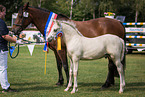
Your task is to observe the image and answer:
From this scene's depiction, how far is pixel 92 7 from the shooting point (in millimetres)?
41531

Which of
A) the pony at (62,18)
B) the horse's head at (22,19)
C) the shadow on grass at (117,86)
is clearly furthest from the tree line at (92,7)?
the shadow on grass at (117,86)

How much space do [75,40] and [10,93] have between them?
7.42ft

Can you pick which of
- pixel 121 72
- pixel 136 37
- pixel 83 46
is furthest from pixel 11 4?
pixel 121 72

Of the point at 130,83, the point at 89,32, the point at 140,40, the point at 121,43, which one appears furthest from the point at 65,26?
the point at 140,40

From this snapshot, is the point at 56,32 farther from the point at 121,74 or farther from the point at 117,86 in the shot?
the point at 117,86

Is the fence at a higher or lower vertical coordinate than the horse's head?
lower

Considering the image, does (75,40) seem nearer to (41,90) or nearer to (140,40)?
A: (41,90)

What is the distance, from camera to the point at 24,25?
269 inches

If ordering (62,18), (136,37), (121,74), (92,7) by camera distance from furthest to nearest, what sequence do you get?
(92,7), (136,37), (62,18), (121,74)

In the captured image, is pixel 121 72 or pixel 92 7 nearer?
pixel 121 72

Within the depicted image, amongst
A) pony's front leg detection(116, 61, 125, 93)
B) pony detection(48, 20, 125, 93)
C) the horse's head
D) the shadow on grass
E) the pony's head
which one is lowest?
the shadow on grass

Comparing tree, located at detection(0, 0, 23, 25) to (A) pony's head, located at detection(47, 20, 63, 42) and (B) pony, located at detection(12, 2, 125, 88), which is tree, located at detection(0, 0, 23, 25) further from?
(A) pony's head, located at detection(47, 20, 63, 42)

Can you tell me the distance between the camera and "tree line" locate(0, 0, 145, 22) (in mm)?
40000

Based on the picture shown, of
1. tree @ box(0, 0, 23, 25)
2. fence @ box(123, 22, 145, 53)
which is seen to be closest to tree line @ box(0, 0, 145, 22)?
tree @ box(0, 0, 23, 25)
